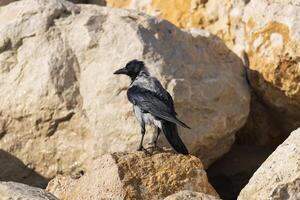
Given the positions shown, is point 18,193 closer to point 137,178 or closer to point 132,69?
point 137,178

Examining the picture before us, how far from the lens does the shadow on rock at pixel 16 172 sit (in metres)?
11.9

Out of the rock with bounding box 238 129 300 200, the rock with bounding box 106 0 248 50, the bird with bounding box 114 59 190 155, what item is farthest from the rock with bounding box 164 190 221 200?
the rock with bounding box 106 0 248 50

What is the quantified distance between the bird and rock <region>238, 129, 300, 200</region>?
2.02 m

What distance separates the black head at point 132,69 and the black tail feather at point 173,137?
36.6 inches

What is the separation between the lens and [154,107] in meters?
10.7

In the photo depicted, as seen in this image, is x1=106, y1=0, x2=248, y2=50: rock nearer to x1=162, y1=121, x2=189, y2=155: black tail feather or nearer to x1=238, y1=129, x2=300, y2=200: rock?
x1=162, y1=121, x2=189, y2=155: black tail feather

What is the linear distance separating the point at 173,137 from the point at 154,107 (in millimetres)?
389

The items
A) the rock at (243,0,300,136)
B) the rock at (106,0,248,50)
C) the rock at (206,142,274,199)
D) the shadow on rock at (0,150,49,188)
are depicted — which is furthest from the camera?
the rock at (106,0,248,50)

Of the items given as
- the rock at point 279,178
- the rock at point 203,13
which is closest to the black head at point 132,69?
the rock at point 203,13

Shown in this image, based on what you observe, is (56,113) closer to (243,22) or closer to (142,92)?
(142,92)

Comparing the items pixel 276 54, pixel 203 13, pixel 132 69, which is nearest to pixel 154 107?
pixel 132 69

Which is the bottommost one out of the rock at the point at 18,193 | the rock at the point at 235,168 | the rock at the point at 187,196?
the rock at the point at 235,168

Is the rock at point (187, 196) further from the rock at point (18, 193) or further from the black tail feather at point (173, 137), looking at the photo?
the black tail feather at point (173, 137)

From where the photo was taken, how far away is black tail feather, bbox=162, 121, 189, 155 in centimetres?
1046
